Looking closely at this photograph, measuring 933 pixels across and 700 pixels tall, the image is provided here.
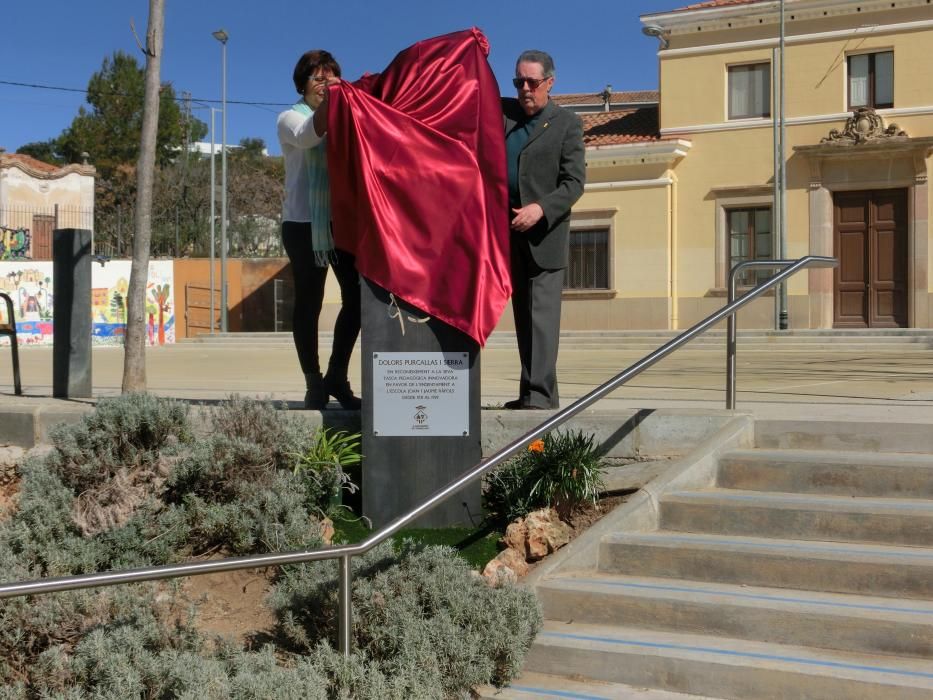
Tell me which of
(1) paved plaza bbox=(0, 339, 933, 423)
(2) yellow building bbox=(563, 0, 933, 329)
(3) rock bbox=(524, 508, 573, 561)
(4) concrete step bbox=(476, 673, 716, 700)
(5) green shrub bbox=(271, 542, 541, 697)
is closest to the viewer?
(5) green shrub bbox=(271, 542, 541, 697)

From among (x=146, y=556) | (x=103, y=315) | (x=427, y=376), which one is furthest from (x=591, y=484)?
(x=103, y=315)

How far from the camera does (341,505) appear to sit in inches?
220

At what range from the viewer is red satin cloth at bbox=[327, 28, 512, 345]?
5.46m

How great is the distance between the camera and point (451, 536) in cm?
536

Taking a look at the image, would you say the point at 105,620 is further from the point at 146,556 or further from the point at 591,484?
the point at 591,484

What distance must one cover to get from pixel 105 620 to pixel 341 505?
161cm

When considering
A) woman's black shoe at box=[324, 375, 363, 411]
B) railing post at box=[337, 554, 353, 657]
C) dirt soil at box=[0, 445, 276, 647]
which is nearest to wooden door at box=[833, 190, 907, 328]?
woman's black shoe at box=[324, 375, 363, 411]

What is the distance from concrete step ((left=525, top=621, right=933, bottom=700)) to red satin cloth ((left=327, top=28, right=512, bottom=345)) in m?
1.67

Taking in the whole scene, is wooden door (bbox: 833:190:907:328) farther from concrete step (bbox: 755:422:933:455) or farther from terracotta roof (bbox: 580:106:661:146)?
concrete step (bbox: 755:422:933:455)

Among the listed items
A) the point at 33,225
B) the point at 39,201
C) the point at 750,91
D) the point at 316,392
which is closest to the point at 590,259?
the point at 750,91

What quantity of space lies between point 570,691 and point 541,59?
324 centimetres

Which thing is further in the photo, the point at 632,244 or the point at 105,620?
the point at 632,244

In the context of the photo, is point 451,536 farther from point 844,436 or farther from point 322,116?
point 322,116

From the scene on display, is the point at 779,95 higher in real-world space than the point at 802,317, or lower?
higher
